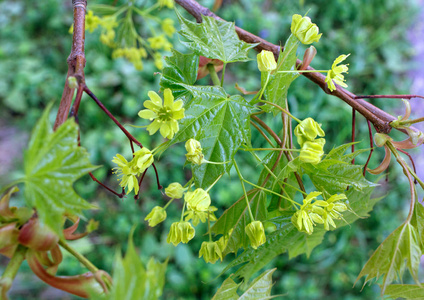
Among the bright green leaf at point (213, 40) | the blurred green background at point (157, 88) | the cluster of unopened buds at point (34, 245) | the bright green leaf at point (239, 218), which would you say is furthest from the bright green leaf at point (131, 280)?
the blurred green background at point (157, 88)

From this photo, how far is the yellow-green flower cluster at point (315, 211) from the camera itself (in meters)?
0.43

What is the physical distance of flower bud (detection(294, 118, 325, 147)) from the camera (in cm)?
43

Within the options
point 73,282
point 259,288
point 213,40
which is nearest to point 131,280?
point 73,282

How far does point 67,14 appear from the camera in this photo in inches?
72.1

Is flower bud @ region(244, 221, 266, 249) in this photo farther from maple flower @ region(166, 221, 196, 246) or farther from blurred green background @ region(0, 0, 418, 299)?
blurred green background @ region(0, 0, 418, 299)

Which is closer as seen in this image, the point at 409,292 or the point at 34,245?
the point at 34,245

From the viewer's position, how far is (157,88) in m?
1.65

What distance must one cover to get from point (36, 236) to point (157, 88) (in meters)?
1.35

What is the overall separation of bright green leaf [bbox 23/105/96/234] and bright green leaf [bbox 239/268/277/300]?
10.5 inches

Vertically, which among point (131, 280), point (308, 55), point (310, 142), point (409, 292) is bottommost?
point (409, 292)

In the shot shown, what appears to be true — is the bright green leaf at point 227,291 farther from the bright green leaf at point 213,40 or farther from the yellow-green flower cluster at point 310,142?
the bright green leaf at point 213,40

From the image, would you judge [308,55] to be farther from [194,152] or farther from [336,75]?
[194,152]

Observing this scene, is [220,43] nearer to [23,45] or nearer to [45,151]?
[45,151]

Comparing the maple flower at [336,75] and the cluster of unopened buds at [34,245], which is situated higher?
the maple flower at [336,75]
